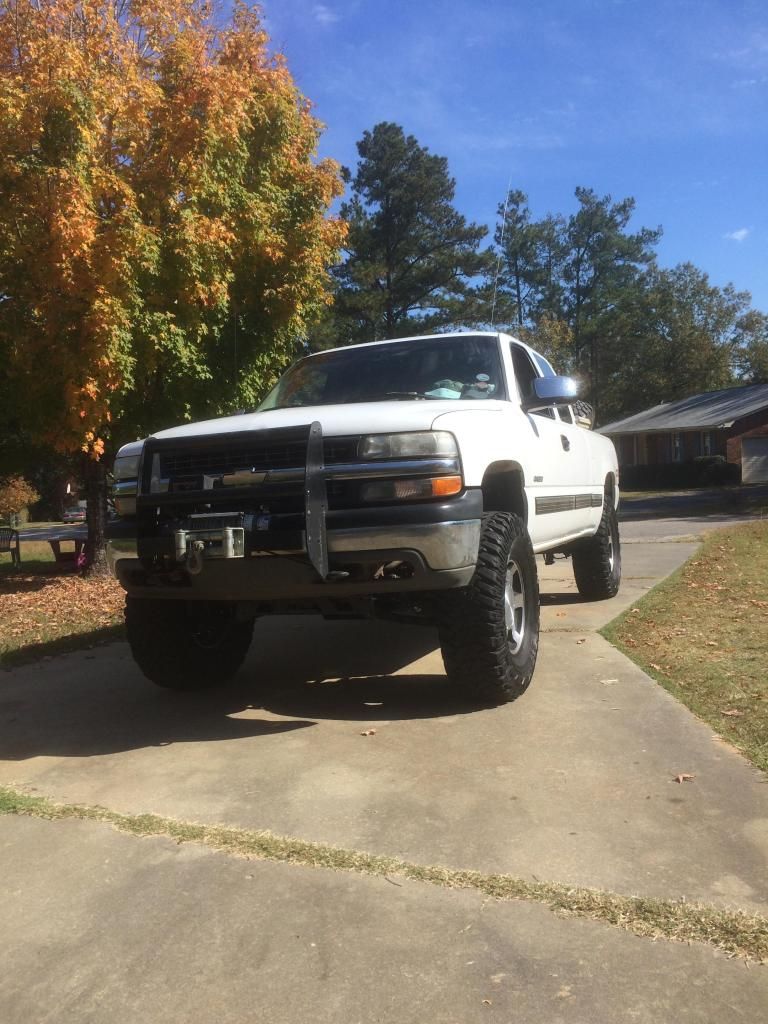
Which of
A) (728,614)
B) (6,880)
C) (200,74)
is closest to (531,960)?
(6,880)

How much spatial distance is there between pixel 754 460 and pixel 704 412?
4675 mm

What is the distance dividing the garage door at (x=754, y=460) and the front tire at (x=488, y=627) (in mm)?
35599

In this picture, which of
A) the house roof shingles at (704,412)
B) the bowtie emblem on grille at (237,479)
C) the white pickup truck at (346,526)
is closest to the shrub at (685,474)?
the house roof shingles at (704,412)

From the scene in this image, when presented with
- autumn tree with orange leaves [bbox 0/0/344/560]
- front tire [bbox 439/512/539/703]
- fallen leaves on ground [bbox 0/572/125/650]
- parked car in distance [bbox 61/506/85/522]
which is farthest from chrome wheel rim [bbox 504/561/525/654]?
parked car in distance [bbox 61/506/85/522]

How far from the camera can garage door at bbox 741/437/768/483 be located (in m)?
37.4

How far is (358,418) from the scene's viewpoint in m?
4.29

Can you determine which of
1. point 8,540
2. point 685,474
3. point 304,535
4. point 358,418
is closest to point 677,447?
point 685,474

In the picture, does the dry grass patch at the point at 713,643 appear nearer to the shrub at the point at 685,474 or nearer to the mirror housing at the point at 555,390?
the mirror housing at the point at 555,390

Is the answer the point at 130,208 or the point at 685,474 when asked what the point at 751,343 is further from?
the point at 130,208

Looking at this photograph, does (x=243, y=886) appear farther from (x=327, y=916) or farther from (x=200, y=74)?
(x=200, y=74)

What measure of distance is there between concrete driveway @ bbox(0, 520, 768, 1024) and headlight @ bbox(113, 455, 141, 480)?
1316mm

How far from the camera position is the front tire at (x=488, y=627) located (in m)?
4.39

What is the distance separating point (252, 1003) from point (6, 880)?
1149 mm

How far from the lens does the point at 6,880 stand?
9.57ft
